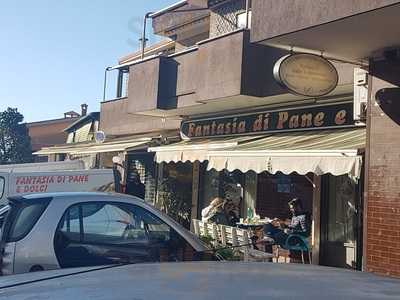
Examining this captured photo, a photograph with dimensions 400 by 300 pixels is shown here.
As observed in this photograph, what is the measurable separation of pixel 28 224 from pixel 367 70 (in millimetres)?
5352

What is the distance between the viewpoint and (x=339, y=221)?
10867mm

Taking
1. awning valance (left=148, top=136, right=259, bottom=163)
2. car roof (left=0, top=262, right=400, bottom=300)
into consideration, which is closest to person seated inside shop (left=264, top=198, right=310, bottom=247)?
awning valance (left=148, top=136, right=259, bottom=163)

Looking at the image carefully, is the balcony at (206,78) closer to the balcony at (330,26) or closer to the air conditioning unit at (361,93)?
the air conditioning unit at (361,93)

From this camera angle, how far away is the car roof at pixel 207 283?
1920 mm

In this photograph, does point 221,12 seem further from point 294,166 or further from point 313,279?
point 313,279

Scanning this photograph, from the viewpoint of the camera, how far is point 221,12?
1477 cm

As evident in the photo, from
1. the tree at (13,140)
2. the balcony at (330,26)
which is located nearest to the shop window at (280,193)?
the balcony at (330,26)

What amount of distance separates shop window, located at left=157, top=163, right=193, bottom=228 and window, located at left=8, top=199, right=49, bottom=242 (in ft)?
32.7

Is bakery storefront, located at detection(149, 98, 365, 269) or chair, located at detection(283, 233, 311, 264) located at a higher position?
bakery storefront, located at detection(149, 98, 365, 269)

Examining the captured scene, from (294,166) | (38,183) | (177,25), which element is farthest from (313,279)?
(177,25)

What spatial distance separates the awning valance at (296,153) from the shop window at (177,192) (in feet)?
12.2

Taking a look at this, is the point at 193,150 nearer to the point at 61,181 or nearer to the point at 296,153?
the point at 61,181

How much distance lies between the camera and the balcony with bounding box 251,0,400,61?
6355mm

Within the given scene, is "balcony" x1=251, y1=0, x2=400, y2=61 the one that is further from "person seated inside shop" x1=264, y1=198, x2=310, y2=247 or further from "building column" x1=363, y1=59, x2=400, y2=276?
"person seated inside shop" x1=264, y1=198, x2=310, y2=247
